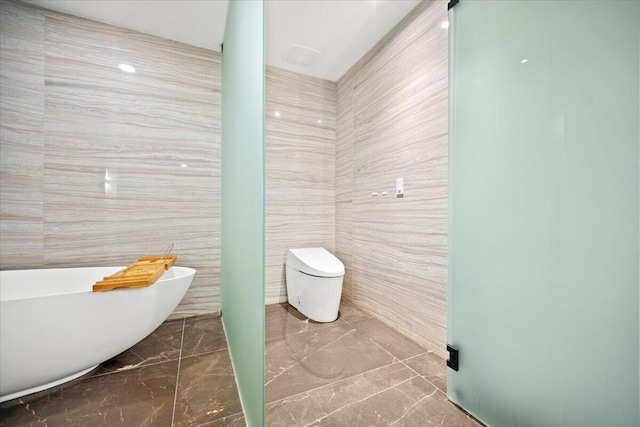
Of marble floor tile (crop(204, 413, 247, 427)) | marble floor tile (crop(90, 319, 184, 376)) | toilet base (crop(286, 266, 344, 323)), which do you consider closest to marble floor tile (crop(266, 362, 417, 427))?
marble floor tile (crop(204, 413, 247, 427))

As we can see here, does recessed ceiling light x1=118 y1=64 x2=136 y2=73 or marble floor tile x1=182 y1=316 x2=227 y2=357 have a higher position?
recessed ceiling light x1=118 y1=64 x2=136 y2=73

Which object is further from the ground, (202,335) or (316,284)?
(316,284)

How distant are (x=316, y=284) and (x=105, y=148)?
71.4 inches

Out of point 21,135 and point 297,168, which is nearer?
point 21,135

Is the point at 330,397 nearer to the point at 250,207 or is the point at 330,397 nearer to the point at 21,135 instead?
the point at 250,207

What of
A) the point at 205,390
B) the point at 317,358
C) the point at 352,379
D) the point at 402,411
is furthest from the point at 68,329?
the point at 402,411

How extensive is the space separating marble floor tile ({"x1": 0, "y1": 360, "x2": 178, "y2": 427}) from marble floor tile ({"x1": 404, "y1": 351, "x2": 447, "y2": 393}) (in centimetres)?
120

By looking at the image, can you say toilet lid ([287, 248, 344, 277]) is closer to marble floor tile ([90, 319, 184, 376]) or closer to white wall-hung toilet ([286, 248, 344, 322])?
white wall-hung toilet ([286, 248, 344, 322])

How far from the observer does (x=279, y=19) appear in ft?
5.86

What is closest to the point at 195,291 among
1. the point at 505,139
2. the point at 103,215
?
the point at 103,215

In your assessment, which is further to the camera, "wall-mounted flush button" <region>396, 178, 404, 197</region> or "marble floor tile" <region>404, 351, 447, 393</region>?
"wall-mounted flush button" <region>396, 178, 404, 197</region>

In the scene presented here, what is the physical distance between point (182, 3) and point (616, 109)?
227cm

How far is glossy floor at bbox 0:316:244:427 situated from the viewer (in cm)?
105

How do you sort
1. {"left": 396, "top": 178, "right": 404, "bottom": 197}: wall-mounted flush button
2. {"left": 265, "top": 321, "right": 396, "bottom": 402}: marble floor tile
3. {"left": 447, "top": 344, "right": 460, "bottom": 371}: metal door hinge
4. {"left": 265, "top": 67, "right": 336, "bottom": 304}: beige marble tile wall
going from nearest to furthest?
{"left": 447, "top": 344, "right": 460, "bottom": 371}: metal door hinge, {"left": 265, "top": 321, "right": 396, "bottom": 402}: marble floor tile, {"left": 396, "top": 178, "right": 404, "bottom": 197}: wall-mounted flush button, {"left": 265, "top": 67, "right": 336, "bottom": 304}: beige marble tile wall
